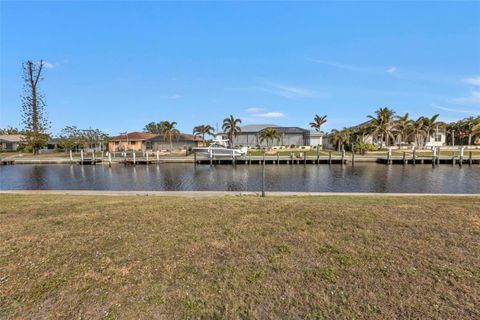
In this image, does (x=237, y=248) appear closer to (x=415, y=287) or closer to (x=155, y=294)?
(x=155, y=294)

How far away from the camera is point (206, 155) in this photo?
4478cm

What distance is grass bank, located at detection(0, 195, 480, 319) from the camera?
10.3 ft

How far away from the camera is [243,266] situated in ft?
13.6

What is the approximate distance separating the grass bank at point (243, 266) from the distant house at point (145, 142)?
181 feet

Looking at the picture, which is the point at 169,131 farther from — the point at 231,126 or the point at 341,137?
the point at 341,137

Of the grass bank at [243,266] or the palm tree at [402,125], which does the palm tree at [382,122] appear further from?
the grass bank at [243,266]

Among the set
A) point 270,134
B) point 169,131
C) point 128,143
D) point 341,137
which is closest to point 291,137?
point 270,134

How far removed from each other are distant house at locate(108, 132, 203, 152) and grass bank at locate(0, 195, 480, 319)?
181 ft

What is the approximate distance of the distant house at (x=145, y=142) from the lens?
6041 centimetres

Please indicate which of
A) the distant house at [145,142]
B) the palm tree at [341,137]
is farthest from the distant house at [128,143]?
the palm tree at [341,137]

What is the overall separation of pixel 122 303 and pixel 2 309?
1527 mm

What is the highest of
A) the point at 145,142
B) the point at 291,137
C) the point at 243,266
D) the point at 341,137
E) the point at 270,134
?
the point at 270,134

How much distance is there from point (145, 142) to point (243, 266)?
6261 cm

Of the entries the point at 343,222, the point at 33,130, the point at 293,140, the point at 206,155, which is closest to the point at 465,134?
the point at 293,140
